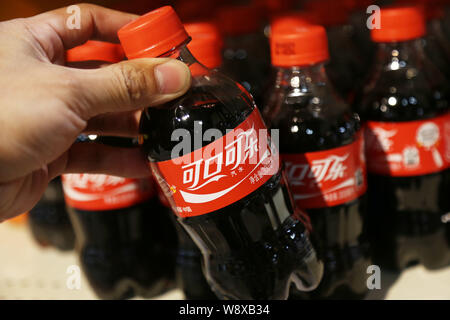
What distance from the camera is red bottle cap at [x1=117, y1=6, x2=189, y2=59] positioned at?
0.77m

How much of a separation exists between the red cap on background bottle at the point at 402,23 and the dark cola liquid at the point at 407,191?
11 cm

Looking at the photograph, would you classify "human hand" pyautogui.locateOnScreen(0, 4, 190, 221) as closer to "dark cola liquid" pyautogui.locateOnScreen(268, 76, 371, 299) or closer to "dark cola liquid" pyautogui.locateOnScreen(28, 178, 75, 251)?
"dark cola liquid" pyautogui.locateOnScreen(268, 76, 371, 299)

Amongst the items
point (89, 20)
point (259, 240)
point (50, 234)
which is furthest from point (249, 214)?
point (50, 234)

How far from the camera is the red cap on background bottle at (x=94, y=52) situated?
1.05 m

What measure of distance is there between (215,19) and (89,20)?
47 cm

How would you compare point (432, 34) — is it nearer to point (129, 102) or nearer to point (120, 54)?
point (120, 54)

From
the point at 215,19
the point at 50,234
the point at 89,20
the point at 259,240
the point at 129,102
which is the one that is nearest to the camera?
the point at 129,102

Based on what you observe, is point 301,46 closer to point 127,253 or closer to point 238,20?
point 238,20

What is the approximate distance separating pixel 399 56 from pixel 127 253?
830 mm

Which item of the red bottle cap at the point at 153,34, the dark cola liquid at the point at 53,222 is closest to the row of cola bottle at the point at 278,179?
the red bottle cap at the point at 153,34

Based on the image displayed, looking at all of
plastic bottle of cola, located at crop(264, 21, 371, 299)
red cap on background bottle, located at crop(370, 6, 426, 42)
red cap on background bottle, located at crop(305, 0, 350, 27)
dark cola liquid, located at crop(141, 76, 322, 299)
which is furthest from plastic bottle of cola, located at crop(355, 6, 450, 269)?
dark cola liquid, located at crop(141, 76, 322, 299)

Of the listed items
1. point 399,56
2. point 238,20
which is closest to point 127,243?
point 238,20

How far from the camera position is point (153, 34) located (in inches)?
30.5
